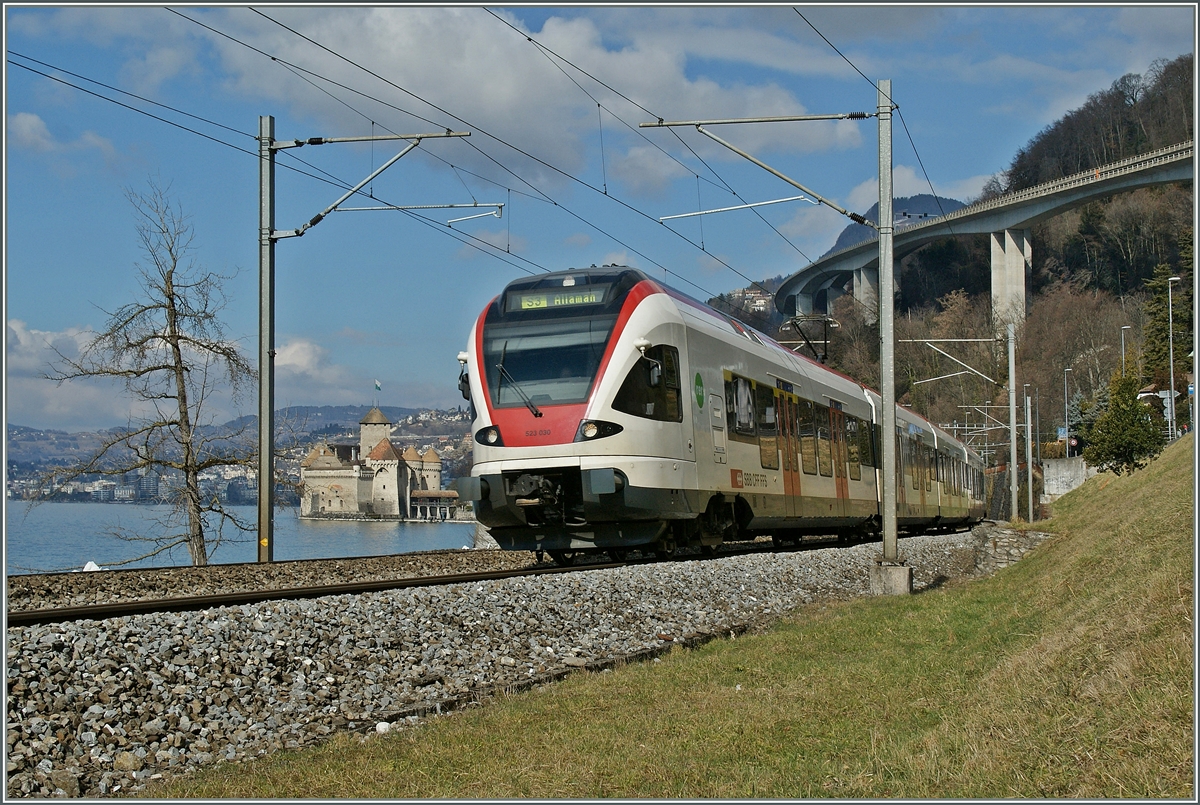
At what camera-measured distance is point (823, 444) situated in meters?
22.2

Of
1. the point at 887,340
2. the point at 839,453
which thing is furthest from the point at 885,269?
the point at 839,453

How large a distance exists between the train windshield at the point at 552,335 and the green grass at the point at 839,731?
557 cm

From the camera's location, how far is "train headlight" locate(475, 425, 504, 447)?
47.9ft

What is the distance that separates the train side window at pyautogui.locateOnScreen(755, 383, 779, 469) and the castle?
150452 millimetres

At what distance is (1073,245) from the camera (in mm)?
116125

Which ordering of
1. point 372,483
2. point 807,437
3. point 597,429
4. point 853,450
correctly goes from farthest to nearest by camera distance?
point 372,483, point 853,450, point 807,437, point 597,429

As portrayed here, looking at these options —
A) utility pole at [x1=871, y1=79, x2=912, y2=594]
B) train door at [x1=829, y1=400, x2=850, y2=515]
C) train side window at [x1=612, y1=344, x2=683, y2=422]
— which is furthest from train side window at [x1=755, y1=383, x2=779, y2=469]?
train door at [x1=829, y1=400, x2=850, y2=515]

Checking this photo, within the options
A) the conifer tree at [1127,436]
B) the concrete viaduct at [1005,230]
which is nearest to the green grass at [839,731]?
the conifer tree at [1127,436]

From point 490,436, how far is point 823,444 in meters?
9.57

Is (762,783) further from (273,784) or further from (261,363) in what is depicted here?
(261,363)

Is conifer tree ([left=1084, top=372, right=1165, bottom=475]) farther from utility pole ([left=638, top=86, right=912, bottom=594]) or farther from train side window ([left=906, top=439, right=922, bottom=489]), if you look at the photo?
utility pole ([left=638, top=86, right=912, bottom=594])

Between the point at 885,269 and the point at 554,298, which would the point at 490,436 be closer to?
the point at 554,298

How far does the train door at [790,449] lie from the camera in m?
19.7

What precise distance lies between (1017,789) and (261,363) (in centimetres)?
1573
